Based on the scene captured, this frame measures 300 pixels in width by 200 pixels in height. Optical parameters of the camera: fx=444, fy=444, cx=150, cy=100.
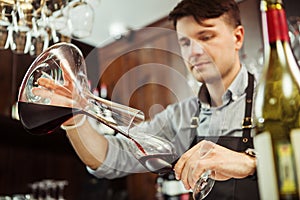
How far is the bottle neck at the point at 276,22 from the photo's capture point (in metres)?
0.55

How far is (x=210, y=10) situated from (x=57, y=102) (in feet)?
1.44

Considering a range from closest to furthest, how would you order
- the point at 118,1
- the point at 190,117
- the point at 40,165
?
the point at 190,117 < the point at 118,1 < the point at 40,165

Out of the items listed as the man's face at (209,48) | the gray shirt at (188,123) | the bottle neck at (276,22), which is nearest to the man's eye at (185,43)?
the man's face at (209,48)

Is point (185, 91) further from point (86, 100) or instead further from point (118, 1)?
point (118, 1)

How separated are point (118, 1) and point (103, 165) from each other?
138 centimetres

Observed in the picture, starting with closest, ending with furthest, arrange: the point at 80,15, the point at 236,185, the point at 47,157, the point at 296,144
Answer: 1. the point at 296,144
2. the point at 236,185
3. the point at 80,15
4. the point at 47,157

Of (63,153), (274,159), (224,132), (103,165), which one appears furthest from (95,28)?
(274,159)

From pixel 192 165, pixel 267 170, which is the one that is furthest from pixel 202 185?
pixel 267 170

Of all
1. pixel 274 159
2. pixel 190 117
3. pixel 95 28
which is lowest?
pixel 274 159

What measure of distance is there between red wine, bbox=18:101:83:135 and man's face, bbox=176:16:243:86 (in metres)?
0.33

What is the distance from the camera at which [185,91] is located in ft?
3.36

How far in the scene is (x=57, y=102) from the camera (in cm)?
68

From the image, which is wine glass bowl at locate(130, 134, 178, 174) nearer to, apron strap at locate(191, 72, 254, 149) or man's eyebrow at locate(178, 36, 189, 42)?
apron strap at locate(191, 72, 254, 149)

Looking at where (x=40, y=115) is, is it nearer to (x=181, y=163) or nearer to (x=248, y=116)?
(x=181, y=163)
